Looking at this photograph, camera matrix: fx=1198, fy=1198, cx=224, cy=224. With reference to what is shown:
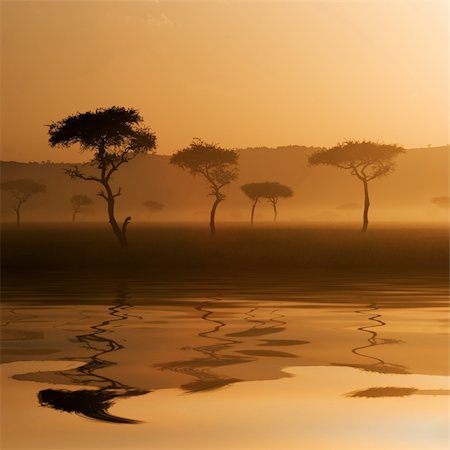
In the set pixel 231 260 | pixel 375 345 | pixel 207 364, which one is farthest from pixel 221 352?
pixel 231 260

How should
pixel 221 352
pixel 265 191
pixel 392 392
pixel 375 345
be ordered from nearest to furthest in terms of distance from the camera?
pixel 392 392 < pixel 221 352 < pixel 375 345 < pixel 265 191

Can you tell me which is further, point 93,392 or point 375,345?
point 375,345

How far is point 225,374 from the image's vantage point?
18094mm

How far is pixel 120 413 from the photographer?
575 inches

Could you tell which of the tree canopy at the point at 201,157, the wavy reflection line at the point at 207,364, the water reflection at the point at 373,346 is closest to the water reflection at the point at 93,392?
the wavy reflection line at the point at 207,364

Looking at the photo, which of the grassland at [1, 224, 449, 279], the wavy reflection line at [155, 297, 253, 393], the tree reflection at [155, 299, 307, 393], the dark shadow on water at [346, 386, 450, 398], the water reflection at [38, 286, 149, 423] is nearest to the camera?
the water reflection at [38, 286, 149, 423]

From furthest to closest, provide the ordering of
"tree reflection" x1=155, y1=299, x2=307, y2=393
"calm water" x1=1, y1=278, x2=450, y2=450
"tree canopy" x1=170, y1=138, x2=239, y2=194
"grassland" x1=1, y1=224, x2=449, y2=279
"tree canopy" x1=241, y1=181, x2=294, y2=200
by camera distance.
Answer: "tree canopy" x1=241, y1=181, x2=294, y2=200, "tree canopy" x1=170, y1=138, x2=239, y2=194, "grassland" x1=1, y1=224, x2=449, y2=279, "tree reflection" x1=155, y1=299, x2=307, y2=393, "calm water" x1=1, y1=278, x2=450, y2=450

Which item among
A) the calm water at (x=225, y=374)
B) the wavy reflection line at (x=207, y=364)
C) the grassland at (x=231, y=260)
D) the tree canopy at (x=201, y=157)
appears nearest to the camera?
the calm water at (x=225, y=374)

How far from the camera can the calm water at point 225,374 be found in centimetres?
1364

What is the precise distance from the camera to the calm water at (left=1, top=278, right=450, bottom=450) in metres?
13.6

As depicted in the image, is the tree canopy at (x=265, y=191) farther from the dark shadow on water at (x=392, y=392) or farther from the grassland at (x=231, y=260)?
the dark shadow on water at (x=392, y=392)

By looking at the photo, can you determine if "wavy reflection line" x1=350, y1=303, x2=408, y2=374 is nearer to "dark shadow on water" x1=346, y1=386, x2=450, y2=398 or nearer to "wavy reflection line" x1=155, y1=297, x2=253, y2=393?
"dark shadow on water" x1=346, y1=386, x2=450, y2=398

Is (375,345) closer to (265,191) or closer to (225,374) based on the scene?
(225,374)

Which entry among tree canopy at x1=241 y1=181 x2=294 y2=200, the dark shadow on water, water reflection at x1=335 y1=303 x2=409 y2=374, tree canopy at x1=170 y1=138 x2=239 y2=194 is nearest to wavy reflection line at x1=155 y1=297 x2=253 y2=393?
the dark shadow on water
